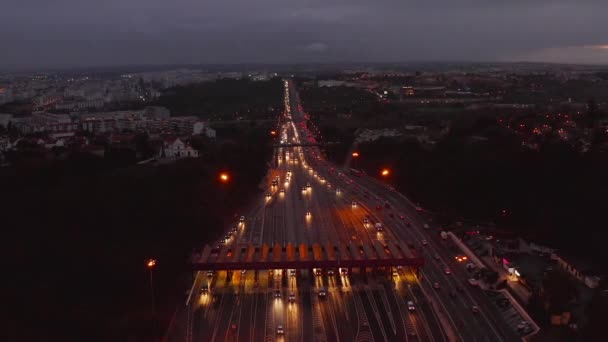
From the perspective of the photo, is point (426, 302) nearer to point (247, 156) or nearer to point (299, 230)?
point (299, 230)

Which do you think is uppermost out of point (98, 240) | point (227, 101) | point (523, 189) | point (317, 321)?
point (227, 101)

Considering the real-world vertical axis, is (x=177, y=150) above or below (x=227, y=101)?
below

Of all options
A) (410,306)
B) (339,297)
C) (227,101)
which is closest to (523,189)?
(410,306)

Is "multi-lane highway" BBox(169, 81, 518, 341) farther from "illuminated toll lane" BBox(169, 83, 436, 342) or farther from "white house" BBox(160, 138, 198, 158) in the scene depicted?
"white house" BBox(160, 138, 198, 158)

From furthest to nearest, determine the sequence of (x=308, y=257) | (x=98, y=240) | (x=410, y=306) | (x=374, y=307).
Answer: (x=308, y=257)
(x=98, y=240)
(x=374, y=307)
(x=410, y=306)

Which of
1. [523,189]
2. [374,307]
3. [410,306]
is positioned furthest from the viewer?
[523,189]

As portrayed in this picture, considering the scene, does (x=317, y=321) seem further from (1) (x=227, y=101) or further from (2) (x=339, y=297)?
(1) (x=227, y=101)

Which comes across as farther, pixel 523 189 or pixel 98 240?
pixel 523 189
